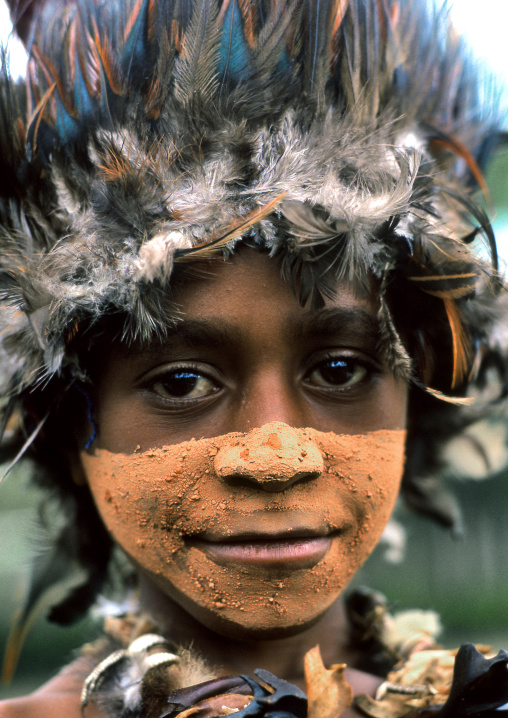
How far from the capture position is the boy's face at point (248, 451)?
1.33m

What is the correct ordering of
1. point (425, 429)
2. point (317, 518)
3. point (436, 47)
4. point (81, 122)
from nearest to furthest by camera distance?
point (317, 518), point (81, 122), point (436, 47), point (425, 429)

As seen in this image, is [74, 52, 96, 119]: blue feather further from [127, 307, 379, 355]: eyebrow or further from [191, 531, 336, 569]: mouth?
[191, 531, 336, 569]: mouth

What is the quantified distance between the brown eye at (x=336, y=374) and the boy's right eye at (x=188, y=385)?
0.22 metres

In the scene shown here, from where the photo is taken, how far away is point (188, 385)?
56.3 inches

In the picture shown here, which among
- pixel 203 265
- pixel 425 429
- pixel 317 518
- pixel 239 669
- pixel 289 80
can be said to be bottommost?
pixel 239 669

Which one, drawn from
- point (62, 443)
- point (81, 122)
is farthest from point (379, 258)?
point (62, 443)

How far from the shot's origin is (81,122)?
1.45 meters

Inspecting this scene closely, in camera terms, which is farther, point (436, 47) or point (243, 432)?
point (436, 47)

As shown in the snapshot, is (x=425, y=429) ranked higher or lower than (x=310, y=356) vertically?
lower

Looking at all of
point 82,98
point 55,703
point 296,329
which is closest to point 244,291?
point 296,329

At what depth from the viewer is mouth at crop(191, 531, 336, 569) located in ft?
4.35

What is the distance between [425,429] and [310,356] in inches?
31.5

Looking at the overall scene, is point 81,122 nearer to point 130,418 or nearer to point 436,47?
point 130,418

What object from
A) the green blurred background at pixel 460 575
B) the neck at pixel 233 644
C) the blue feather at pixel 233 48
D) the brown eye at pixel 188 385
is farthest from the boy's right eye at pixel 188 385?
the green blurred background at pixel 460 575
